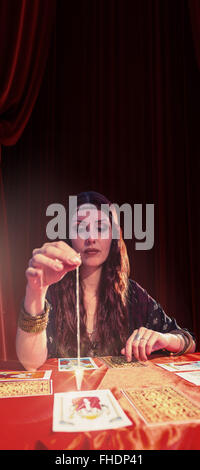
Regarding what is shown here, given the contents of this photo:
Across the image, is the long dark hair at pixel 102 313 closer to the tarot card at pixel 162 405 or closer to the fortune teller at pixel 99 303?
the fortune teller at pixel 99 303

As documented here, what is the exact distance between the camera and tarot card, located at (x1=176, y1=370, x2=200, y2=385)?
2.88ft

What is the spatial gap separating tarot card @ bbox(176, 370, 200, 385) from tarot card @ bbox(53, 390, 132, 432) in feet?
0.81

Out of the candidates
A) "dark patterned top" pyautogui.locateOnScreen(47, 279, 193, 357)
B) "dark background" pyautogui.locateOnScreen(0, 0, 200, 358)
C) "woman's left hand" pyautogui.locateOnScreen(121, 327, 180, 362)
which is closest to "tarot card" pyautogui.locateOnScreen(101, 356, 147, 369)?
"woman's left hand" pyautogui.locateOnScreen(121, 327, 180, 362)

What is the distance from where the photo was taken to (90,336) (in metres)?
1.66

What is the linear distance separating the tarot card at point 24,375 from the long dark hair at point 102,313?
2.00ft

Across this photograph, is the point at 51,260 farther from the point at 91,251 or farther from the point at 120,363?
the point at 91,251

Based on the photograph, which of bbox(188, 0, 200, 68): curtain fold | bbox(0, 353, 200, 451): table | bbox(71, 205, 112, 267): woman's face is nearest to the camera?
bbox(0, 353, 200, 451): table

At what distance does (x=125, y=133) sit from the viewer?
2.31 metres

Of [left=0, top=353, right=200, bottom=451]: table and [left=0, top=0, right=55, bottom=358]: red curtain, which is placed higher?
[left=0, top=0, right=55, bottom=358]: red curtain

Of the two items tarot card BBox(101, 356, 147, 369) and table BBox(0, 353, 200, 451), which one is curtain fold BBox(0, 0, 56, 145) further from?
table BBox(0, 353, 200, 451)

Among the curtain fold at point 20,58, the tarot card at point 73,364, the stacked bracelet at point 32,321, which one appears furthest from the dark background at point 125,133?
the tarot card at point 73,364

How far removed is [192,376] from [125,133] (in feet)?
5.79

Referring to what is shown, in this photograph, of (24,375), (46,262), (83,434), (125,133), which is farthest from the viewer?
(125,133)

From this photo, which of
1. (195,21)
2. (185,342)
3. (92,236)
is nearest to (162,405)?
(185,342)
